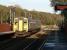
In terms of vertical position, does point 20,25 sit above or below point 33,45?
above

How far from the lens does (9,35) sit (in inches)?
1807

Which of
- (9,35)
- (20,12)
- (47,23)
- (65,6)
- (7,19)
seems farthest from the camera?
(47,23)

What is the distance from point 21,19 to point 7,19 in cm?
5160

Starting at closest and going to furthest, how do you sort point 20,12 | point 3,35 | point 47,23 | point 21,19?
point 3,35 < point 21,19 < point 20,12 < point 47,23

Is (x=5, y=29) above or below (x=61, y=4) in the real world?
below

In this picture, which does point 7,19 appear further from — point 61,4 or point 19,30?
point 61,4

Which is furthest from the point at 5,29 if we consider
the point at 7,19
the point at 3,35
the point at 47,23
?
the point at 47,23

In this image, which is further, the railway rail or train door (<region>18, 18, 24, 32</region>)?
train door (<region>18, 18, 24, 32</region>)

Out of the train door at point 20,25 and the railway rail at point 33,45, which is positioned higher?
the train door at point 20,25

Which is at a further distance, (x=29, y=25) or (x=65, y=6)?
(x=29, y=25)

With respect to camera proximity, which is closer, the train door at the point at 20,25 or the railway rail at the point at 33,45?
the railway rail at the point at 33,45

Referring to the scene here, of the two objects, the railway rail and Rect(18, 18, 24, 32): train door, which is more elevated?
Rect(18, 18, 24, 32): train door

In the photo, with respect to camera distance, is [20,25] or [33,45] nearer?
[33,45]

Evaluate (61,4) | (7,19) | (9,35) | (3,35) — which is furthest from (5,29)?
(7,19)
